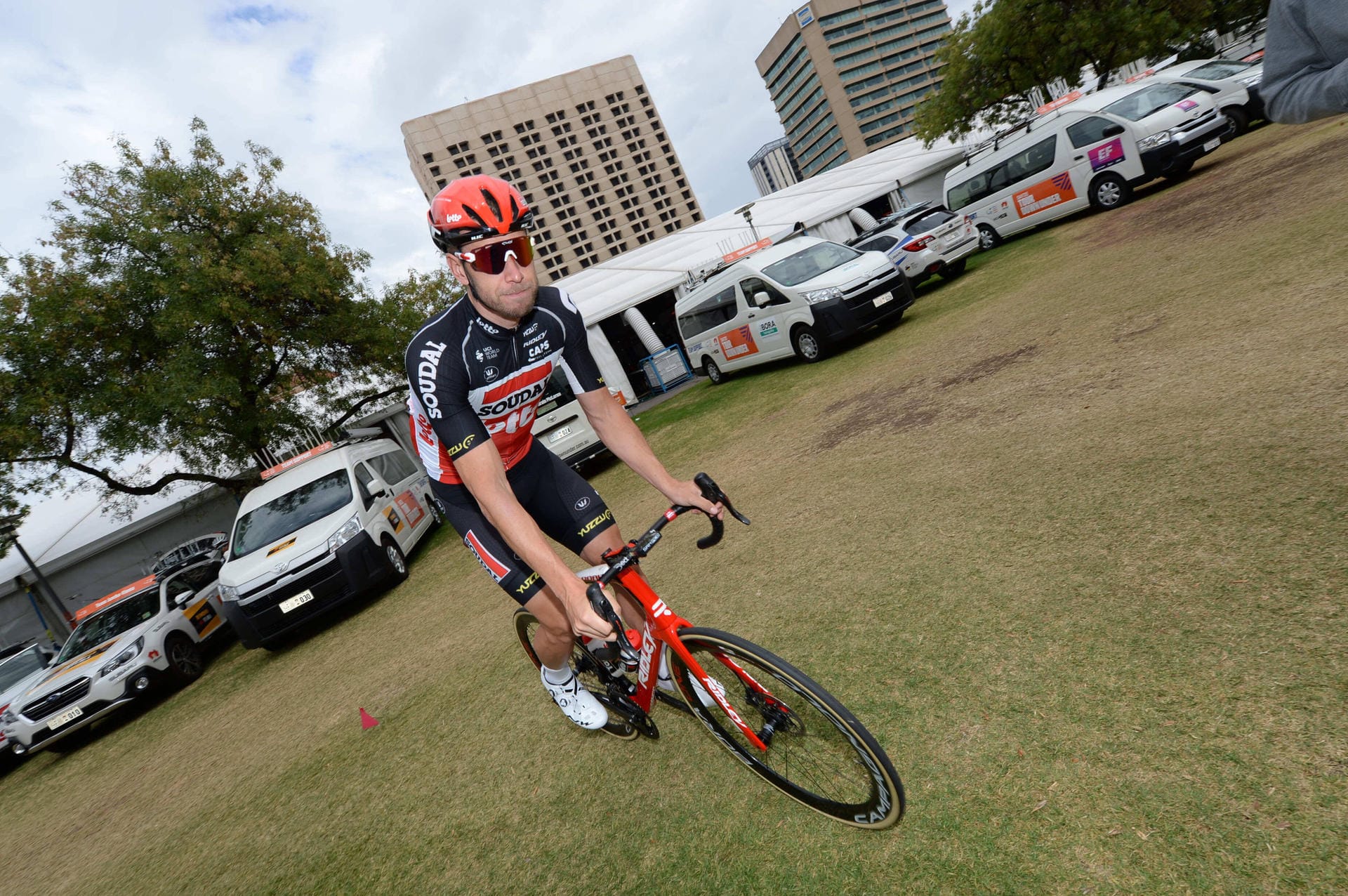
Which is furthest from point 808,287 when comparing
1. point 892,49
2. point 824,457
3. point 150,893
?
point 892,49

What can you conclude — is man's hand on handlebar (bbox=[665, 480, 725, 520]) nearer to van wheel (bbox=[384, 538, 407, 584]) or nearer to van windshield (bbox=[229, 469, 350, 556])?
van wheel (bbox=[384, 538, 407, 584])

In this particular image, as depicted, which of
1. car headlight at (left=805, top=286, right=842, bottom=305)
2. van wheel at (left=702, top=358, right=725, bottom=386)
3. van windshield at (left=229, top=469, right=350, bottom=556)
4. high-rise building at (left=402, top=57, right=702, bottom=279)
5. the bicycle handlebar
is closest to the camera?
the bicycle handlebar

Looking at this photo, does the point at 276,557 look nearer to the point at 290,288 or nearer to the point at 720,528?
the point at 720,528

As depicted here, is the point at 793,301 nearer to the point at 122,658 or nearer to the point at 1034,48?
the point at 122,658

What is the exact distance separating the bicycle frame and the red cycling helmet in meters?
1.24

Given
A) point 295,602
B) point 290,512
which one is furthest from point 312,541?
point 290,512

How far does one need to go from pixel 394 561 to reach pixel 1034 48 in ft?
87.3

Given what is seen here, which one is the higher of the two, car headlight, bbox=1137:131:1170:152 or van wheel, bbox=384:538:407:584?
car headlight, bbox=1137:131:1170:152

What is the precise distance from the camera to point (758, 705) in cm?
252

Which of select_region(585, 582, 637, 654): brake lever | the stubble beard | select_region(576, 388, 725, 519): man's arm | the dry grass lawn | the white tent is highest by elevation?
the white tent

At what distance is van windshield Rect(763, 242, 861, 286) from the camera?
39.2ft

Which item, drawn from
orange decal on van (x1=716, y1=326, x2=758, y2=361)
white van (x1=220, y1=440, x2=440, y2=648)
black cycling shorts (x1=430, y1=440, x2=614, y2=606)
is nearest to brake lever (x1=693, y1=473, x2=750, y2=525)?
black cycling shorts (x1=430, y1=440, x2=614, y2=606)

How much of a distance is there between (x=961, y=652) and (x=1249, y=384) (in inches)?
117

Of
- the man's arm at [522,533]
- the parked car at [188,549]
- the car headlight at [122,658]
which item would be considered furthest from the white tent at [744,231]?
the man's arm at [522,533]
